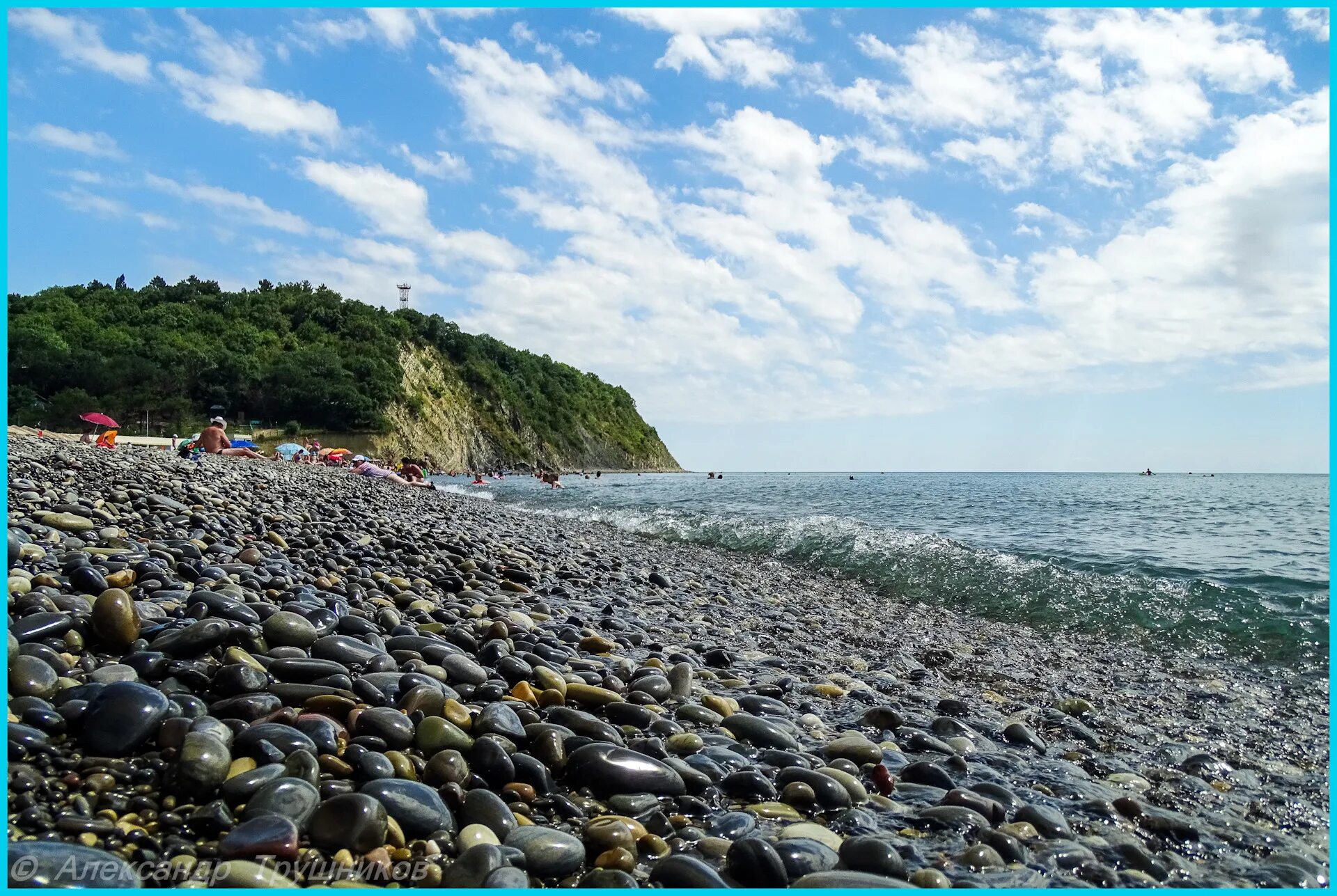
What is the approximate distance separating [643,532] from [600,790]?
56.6 ft

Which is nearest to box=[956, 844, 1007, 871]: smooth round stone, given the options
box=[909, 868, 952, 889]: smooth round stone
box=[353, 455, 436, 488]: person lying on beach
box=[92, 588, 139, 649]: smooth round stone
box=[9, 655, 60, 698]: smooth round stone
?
box=[909, 868, 952, 889]: smooth round stone

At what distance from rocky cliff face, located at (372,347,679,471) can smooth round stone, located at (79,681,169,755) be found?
7930 cm

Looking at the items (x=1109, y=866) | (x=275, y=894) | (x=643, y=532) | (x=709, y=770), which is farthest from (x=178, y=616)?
(x=643, y=532)

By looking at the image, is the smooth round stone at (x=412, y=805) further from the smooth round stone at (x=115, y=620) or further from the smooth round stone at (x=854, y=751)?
the smooth round stone at (x=854, y=751)

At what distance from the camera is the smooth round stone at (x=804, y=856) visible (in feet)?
9.72

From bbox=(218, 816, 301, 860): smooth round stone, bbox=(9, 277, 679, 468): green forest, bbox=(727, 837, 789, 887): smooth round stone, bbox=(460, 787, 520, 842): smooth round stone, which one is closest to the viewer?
bbox=(218, 816, 301, 860): smooth round stone

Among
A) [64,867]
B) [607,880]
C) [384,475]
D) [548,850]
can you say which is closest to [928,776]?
[607,880]

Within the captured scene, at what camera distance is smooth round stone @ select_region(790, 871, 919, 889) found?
110 inches

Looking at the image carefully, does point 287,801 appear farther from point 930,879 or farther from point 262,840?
point 930,879

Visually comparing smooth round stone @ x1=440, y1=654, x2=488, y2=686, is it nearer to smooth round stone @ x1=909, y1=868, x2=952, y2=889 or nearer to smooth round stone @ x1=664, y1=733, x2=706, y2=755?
smooth round stone @ x1=664, y1=733, x2=706, y2=755

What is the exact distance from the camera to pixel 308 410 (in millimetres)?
78938

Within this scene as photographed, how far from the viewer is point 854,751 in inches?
168
